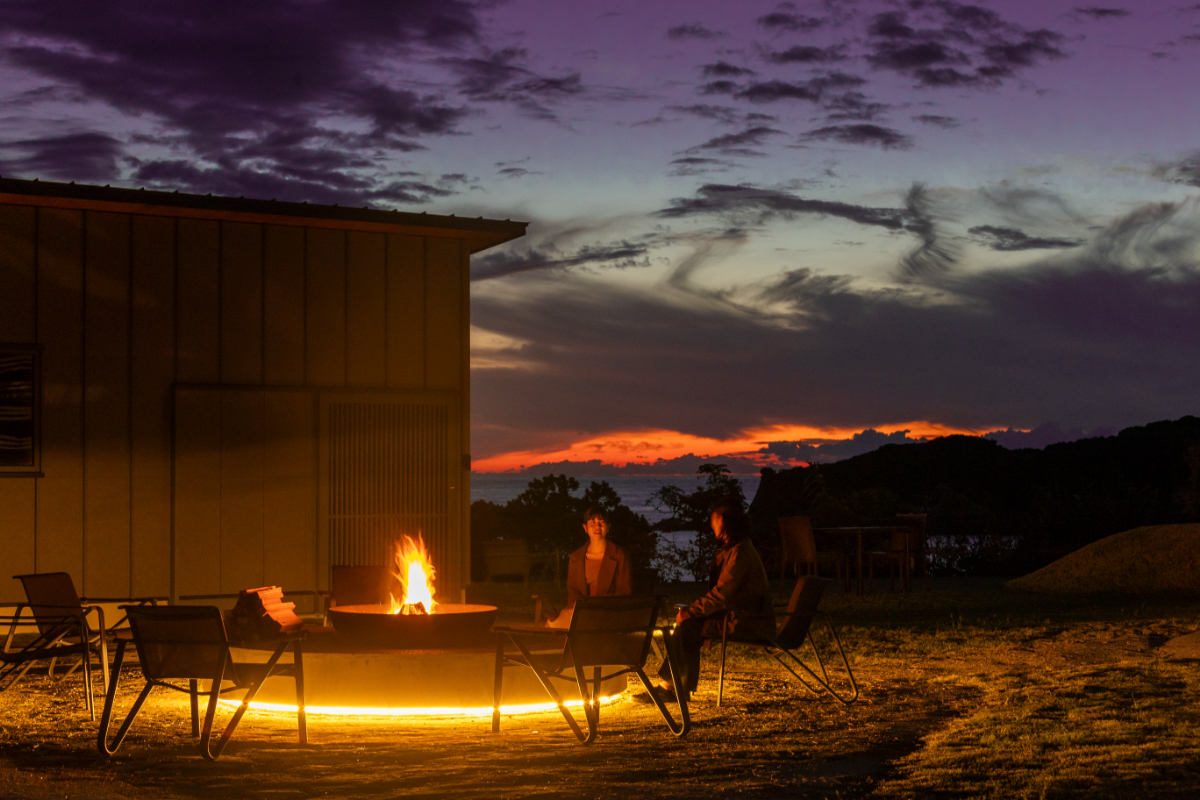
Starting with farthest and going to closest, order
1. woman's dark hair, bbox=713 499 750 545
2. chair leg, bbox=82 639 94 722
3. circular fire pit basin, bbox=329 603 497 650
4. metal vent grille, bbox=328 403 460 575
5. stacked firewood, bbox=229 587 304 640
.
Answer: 1. metal vent grille, bbox=328 403 460 575
2. woman's dark hair, bbox=713 499 750 545
3. circular fire pit basin, bbox=329 603 497 650
4. stacked firewood, bbox=229 587 304 640
5. chair leg, bbox=82 639 94 722

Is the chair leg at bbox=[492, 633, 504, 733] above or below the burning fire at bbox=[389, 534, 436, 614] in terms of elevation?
below

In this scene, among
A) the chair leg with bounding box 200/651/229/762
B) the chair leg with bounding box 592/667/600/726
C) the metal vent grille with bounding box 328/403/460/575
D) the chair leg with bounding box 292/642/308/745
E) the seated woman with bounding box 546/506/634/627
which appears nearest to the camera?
the chair leg with bounding box 200/651/229/762

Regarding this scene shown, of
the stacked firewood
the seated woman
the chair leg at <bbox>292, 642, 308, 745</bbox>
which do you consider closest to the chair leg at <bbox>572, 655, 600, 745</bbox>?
the chair leg at <bbox>292, 642, 308, 745</bbox>

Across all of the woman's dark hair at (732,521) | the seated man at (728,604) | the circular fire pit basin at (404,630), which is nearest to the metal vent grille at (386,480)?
the circular fire pit basin at (404,630)

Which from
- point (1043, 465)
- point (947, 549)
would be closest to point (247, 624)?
point (947, 549)

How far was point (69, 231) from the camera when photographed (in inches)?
406

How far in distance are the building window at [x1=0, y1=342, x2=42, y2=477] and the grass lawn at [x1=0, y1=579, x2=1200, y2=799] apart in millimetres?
2792

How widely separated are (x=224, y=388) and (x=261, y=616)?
13.2 feet

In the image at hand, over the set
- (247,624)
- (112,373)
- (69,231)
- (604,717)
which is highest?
(69,231)

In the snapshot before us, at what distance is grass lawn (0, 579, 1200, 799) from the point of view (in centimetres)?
491

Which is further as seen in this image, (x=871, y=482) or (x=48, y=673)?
(x=871, y=482)

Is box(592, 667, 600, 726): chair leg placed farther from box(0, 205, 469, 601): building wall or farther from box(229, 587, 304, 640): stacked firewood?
box(0, 205, 469, 601): building wall

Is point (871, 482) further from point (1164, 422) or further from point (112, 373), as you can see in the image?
point (112, 373)

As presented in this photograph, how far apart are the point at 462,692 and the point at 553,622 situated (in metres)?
1.14
